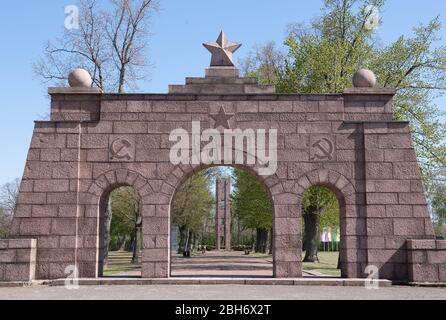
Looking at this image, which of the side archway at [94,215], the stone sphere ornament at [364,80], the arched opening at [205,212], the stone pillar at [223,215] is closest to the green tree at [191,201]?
the arched opening at [205,212]

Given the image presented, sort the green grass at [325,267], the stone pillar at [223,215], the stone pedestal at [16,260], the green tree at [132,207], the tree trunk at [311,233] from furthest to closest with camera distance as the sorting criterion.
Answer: the stone pillar at [223,215] → the green tree at [132,207] → the tree trunk at [311,233] → the green grass at [325,267] → the stone pedestal at [16,260]

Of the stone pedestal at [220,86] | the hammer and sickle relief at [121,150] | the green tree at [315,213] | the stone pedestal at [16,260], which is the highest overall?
the stone pedestal at [220,86]

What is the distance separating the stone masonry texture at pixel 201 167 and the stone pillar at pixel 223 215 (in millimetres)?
49053

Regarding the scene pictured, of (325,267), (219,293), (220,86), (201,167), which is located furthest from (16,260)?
(325,267)

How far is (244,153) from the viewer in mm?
14391

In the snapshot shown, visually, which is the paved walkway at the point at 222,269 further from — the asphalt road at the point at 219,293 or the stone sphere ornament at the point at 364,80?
the stone sphere ornament at the point at 364,80

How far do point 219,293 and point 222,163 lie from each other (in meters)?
4.14

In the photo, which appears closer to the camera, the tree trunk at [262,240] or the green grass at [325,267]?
the green grass at [325,267]

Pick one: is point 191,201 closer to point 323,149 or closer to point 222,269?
point 222,269

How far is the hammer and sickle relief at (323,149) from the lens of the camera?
567 inches

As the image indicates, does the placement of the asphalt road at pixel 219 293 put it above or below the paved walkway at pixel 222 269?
above

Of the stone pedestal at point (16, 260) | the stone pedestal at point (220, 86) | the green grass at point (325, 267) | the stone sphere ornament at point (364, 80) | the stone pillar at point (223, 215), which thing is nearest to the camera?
the stone pedestal at point (16, 260)

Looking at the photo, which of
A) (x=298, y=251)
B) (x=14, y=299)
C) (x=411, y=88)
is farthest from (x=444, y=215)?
(x=14, y=299)
